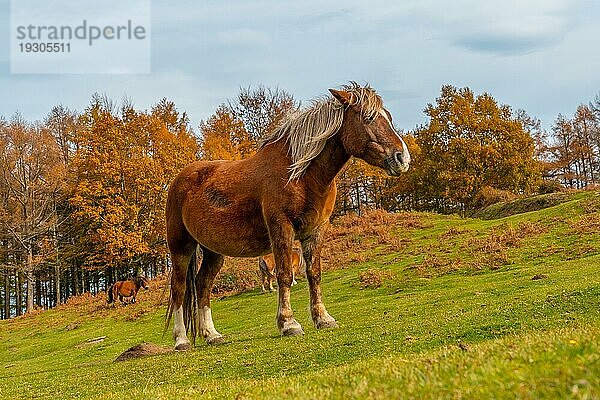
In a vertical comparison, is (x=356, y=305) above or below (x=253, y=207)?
below

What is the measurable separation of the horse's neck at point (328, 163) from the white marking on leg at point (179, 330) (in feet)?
13.0

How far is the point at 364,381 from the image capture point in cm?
378

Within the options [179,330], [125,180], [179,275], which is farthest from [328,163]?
[125,180]

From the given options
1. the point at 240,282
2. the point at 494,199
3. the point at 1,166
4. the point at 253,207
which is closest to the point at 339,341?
the point at 253,207

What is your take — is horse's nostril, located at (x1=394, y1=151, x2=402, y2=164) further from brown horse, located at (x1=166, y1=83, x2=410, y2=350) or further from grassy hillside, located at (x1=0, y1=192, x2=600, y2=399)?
grassy hillside, located at (x1=0, y1=192, x2=600, y2=399)

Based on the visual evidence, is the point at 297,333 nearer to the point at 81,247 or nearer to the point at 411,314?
the point at 411,314

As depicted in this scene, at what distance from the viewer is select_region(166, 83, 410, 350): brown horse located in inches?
402

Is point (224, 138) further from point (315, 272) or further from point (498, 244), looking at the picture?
point (315, 272)

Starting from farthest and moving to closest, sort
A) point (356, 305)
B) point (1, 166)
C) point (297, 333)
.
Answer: point (1, 166) < point (356, 305) < point (297, 333)

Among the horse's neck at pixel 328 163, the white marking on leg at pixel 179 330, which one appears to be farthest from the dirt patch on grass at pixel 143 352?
the horse's neck at pixel 328 163

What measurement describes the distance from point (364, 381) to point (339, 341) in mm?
5364

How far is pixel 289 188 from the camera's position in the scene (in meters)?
10.2

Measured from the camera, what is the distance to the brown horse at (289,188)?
1021cm

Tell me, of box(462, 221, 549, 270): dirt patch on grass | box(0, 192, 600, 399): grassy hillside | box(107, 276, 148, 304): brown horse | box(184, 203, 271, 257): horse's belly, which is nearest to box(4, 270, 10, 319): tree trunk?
box(0, 192, 600, 399): grassy hillside
